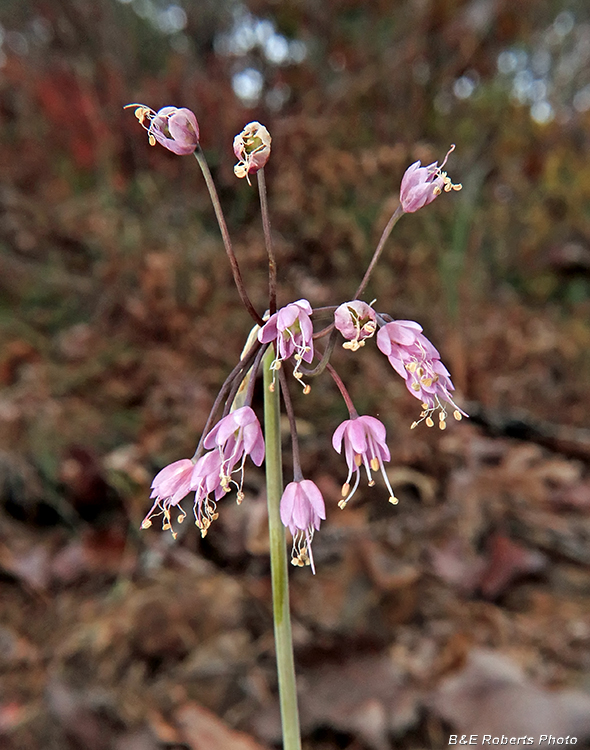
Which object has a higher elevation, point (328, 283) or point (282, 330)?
point (328, 283)

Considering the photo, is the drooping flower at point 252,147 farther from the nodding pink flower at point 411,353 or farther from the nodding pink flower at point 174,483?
the nodding pink flower at point 174,483

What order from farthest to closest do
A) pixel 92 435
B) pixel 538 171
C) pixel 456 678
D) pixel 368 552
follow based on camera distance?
pixel 538 171
pixel 92 435
pixel 368 552
pixel 456 678

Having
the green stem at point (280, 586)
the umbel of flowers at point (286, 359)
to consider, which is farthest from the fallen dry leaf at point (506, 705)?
the umbel of flowers at point (286, 359)

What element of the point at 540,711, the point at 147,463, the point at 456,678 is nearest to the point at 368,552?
the point at 456,678

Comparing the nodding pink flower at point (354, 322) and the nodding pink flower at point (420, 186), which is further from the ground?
the nodding pink flower at point (420, 186)

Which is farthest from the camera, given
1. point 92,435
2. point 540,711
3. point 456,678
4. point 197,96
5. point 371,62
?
point 371,62

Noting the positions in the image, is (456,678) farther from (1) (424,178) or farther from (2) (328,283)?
(2) (328,283)
